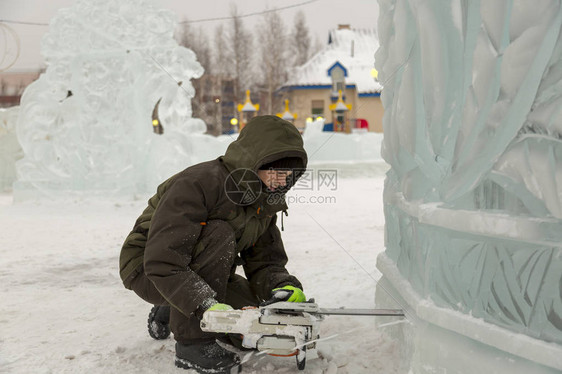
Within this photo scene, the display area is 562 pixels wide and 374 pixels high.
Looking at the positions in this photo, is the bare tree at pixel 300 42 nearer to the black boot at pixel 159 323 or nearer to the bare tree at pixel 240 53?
the bare tree at pixel 240 53

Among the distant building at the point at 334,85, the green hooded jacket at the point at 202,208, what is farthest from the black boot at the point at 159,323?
the distant building at the point at 334,85

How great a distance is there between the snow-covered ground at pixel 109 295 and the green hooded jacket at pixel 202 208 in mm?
393

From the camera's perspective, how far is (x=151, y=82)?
709cm

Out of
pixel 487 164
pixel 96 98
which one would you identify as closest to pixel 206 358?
pixel 487 164

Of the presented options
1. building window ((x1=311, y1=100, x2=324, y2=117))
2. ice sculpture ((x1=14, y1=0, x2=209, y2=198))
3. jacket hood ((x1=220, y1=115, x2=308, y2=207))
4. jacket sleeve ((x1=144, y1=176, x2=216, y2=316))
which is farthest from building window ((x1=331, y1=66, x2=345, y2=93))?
jacket sleeve ((x1=144, y1=176, x2=216, y2=316))

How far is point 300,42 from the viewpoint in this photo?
80.4 feet

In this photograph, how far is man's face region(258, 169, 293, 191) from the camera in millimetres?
1715

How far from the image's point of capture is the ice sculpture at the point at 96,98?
272 inches

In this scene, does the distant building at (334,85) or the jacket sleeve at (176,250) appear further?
the distant building at (334,85)

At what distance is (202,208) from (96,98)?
19.9 feet

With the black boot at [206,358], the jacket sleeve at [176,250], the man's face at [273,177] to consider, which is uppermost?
the man's face at [273,177]

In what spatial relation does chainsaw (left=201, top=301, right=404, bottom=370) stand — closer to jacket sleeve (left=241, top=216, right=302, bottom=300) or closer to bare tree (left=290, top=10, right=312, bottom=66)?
jacket sleeve (left=241, top=216, right=302, bottom=300)

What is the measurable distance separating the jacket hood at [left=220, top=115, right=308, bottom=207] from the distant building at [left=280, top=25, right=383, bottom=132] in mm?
19034

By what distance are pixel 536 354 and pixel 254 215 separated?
3.39ft
